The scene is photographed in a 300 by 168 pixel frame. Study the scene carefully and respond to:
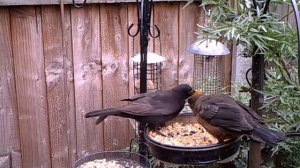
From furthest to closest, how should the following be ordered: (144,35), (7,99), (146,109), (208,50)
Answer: (7,99)
(208,50)
(144,35)
(146,109)

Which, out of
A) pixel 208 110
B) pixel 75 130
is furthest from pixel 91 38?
pixel 208 110

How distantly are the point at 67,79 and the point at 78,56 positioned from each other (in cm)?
15

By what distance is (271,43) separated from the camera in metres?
1.53

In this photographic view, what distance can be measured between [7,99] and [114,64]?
66cm

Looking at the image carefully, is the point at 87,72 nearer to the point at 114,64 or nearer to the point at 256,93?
the point at 114,64

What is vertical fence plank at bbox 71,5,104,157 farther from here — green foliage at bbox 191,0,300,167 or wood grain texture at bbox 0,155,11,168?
green foliage at bbox 191,0,300,167

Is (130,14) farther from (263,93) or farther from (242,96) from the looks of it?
(263,93)

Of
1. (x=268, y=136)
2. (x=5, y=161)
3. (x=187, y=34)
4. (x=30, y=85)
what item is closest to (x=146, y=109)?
(x=268, y=136)

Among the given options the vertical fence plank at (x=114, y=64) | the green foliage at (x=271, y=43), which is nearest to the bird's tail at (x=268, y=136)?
the green foliage at (x=271, y=43)

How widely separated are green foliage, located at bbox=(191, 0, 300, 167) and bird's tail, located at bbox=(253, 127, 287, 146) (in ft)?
0.68

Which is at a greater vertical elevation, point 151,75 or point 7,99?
point 151,75

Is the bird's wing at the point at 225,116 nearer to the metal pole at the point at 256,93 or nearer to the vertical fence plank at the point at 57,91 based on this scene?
the metal pole at the point at 256,93

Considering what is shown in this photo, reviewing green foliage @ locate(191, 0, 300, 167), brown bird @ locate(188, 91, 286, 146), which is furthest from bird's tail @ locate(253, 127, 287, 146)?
green foliage @ locate(191, 0, 300, 167)

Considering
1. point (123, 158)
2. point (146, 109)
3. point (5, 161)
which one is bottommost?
point (5, 161)
